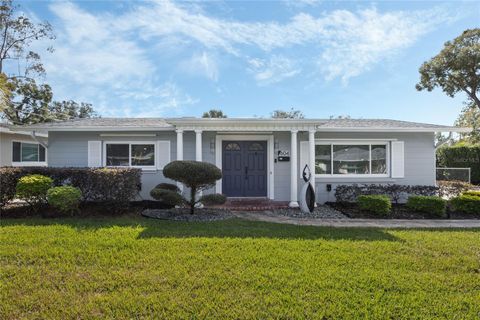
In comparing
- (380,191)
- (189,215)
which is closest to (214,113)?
(380,191)

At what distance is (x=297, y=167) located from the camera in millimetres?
10117

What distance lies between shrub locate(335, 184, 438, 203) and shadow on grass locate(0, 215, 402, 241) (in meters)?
3.47

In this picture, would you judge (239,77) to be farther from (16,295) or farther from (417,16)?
(16,295)

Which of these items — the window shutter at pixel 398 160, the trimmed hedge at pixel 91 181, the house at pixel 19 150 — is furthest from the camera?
the house at pixel 19 150

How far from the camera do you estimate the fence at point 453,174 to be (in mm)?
14547

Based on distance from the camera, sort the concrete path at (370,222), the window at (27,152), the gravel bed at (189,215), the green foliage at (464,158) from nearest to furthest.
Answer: the concrete path at (370,222) → the gravel bed at (189,215) → the window at (27,152) → the green foliage at (464,158)

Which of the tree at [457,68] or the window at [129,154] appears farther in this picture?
the tree at [457,68]

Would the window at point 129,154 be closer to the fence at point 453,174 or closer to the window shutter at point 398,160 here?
the window shutter at point 398,160

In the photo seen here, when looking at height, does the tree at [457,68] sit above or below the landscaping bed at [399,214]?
above

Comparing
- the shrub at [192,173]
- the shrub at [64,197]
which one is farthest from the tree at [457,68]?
the shrub at [64,197]

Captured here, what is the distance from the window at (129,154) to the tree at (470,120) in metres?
27.6

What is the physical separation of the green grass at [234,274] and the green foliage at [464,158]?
46.8 feet

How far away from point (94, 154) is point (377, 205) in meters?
9.48

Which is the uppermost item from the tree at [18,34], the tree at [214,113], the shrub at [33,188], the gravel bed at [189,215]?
the tree at [18,34]
